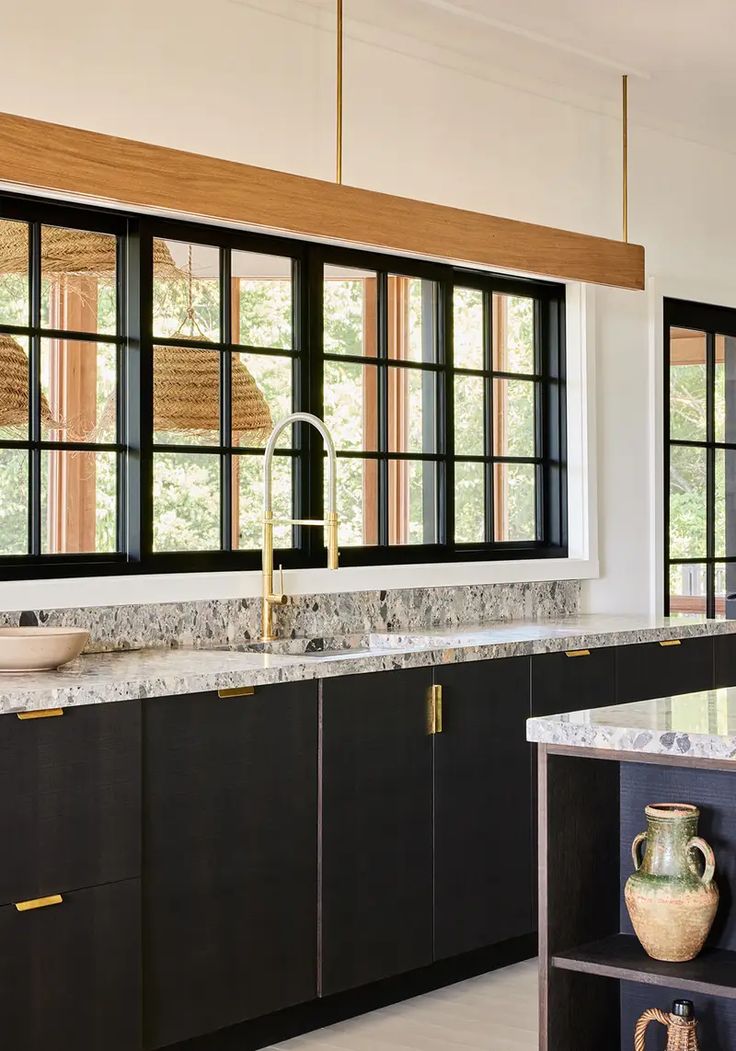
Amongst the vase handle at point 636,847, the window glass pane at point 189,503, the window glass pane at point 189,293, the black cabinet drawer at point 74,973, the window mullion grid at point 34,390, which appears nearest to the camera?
the vase handle at point 636,847

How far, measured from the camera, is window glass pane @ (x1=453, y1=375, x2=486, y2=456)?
4.96 metres

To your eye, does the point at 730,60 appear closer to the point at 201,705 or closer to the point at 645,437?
the point at 645,437

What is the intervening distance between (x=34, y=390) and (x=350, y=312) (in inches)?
57.0

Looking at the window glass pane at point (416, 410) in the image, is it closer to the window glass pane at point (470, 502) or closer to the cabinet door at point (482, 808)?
the window glass pane at point (470, 502)

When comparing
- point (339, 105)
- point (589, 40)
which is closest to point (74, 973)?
point (339, 105)

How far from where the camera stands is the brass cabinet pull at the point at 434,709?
3.84m

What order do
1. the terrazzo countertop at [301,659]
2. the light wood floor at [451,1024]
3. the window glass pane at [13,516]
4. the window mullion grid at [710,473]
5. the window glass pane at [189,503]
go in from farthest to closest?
the window mullion grid at [710,473] < the window glass pane at [189,503] < the window glass pane at [13,516] < the light wood floor at [451,1024] < the terrazzo countertop at [301,659]

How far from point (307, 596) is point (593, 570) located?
1390 mm

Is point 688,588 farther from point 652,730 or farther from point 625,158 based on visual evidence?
point 652,730

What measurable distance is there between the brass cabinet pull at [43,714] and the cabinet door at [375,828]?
80 centimetres

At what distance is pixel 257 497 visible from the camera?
15.1ft

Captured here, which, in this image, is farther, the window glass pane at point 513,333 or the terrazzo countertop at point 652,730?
the window glass pane at point 513,333

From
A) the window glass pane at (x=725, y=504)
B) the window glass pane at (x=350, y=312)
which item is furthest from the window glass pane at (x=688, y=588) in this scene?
the window glass pane at (x=350, y=312)

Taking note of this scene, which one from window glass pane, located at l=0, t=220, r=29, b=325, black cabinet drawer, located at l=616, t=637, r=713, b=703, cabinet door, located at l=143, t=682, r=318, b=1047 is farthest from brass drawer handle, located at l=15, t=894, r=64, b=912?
black cabinet drawer, located at l=616, t=637, r=713, b=703
